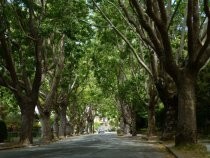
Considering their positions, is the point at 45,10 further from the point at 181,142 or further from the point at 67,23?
the point at 181,142

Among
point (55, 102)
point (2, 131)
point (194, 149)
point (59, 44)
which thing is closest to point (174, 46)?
point (59, 44)

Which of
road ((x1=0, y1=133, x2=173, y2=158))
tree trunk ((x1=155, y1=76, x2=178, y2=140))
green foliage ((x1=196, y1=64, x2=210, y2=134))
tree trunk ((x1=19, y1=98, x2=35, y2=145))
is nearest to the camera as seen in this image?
road ((x1=0, y1=133, x2=173, y2=158))

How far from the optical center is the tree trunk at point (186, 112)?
21.7 m

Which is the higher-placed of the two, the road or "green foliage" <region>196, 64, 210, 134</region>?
"green foliage" <region>196, 64, 210, 134</region>

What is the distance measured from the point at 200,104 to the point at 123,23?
11870 millimetres

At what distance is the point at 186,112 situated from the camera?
2194 cm

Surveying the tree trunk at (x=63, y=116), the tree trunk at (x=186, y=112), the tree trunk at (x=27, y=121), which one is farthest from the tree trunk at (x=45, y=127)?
the tree trunk at (x=186, y=112)

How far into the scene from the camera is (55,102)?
188 feet

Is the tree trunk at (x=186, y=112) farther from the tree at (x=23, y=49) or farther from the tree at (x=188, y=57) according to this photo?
the tree at (x=23, y=49)

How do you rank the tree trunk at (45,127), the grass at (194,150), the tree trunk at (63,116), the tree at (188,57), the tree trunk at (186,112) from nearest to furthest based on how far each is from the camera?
the grass at (194,150) < the tree at (188,57) < the tree trunk at (186,112) < the tree trunk at (45,127) < the tree trunk at (63,116)

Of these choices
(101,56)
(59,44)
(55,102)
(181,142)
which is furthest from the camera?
(55,102)

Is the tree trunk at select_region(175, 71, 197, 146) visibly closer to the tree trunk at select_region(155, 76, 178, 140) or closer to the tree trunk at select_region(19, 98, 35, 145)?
the tree trunk at select_region(155, 76, 178, 140)

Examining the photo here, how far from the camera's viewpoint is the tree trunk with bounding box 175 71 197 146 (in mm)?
21688

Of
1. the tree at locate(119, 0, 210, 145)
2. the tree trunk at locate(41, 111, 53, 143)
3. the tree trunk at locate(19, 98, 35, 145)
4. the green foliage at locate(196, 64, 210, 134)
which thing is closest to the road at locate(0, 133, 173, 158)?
the tree at locate(119, 0, 210, 145)
